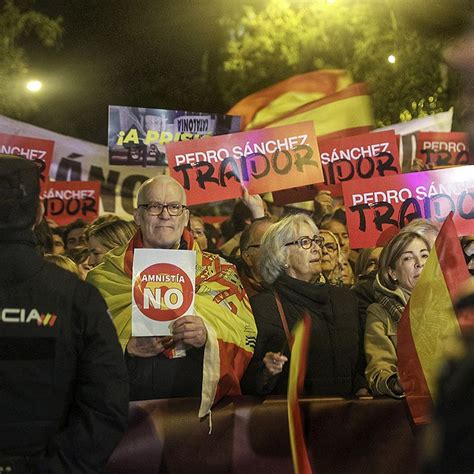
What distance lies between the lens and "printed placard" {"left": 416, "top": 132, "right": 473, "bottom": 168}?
11367mm

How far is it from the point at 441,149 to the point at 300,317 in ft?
20.1

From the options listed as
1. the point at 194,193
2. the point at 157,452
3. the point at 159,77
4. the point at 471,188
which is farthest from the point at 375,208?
the point at 159,77

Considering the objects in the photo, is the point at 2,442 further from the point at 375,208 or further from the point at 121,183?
the point at 121,183

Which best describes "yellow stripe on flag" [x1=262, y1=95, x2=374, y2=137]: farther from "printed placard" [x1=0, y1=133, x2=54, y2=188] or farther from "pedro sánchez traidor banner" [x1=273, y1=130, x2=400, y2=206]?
"printed placard" [x1=0, y1=133, x2=54, y2=188]

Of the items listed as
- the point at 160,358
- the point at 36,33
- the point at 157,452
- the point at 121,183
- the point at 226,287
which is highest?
the point at 36,33

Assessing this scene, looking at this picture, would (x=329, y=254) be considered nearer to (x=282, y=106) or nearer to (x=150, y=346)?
(x=150, y=346)

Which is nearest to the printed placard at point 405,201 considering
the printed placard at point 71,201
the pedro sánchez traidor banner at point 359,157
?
the pedro sánchez traidor banner at point 359,157

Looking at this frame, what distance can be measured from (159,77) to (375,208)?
72.5 feet

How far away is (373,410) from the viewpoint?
18.0ft

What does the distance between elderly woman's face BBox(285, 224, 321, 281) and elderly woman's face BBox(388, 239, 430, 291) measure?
0.42 meters

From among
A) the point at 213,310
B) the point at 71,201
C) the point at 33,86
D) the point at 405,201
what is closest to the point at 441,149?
the point at 71,201

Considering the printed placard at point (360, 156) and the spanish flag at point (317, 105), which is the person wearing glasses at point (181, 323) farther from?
the spanish flag at point (317, 105)

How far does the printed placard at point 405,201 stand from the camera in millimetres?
7562

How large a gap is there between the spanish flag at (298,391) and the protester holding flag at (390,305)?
43cm
